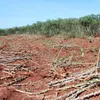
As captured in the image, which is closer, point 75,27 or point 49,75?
point 49,75

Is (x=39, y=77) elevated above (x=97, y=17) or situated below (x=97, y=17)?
below

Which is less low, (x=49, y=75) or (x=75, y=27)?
(x=75, y=27)

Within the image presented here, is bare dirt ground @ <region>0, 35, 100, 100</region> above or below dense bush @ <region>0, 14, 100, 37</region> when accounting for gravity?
below

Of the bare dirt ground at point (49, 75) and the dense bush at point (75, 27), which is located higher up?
the dense bush at point (75, 27)

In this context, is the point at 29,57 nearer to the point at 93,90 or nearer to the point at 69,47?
the point at 69,47

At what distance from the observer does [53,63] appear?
6.73 metres

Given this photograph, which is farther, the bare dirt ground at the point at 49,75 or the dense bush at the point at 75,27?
the dense bush at the point at 75,27

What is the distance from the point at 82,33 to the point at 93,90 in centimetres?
746

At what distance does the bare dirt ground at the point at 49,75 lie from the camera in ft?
15.3

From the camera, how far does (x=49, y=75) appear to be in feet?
19.3

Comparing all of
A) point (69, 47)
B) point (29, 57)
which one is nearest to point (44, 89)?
point (29, 57)

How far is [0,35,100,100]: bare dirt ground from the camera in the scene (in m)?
4.68

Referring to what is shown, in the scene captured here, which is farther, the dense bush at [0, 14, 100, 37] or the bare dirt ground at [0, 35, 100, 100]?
the dense bush at [0, 14, 100, 37]

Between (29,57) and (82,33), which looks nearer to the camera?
(29,57)
